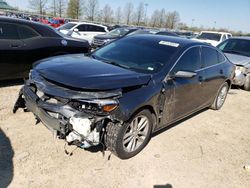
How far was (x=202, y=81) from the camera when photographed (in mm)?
4980

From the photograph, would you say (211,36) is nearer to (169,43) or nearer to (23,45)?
(169,43)

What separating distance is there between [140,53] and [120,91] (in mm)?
1352

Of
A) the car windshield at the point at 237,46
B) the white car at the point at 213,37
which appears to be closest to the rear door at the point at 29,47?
the car windshield at the point at 237,46

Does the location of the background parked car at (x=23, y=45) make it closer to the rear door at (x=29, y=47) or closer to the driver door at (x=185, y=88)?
the rear door at (x=29, y=47)

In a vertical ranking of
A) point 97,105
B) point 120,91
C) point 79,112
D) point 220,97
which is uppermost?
point 120,91

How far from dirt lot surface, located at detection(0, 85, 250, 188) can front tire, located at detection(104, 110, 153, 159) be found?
0.15m

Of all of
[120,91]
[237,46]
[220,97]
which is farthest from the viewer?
[237,46]

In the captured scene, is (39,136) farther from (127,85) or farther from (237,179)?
(237,179)

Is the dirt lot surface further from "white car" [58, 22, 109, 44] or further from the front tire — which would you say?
"white car" [58, 22, 109, 44]

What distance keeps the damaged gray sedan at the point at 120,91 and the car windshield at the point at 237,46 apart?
5189 millimetres

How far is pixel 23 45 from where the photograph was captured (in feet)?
20.0

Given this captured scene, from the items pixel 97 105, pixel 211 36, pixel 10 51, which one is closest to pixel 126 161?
pixel 97 105

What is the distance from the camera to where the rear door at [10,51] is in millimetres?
5801

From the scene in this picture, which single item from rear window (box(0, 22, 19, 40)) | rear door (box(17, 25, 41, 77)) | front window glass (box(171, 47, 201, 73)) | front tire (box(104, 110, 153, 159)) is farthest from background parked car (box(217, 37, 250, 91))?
rear window (box(0, 22, 19, 40))
